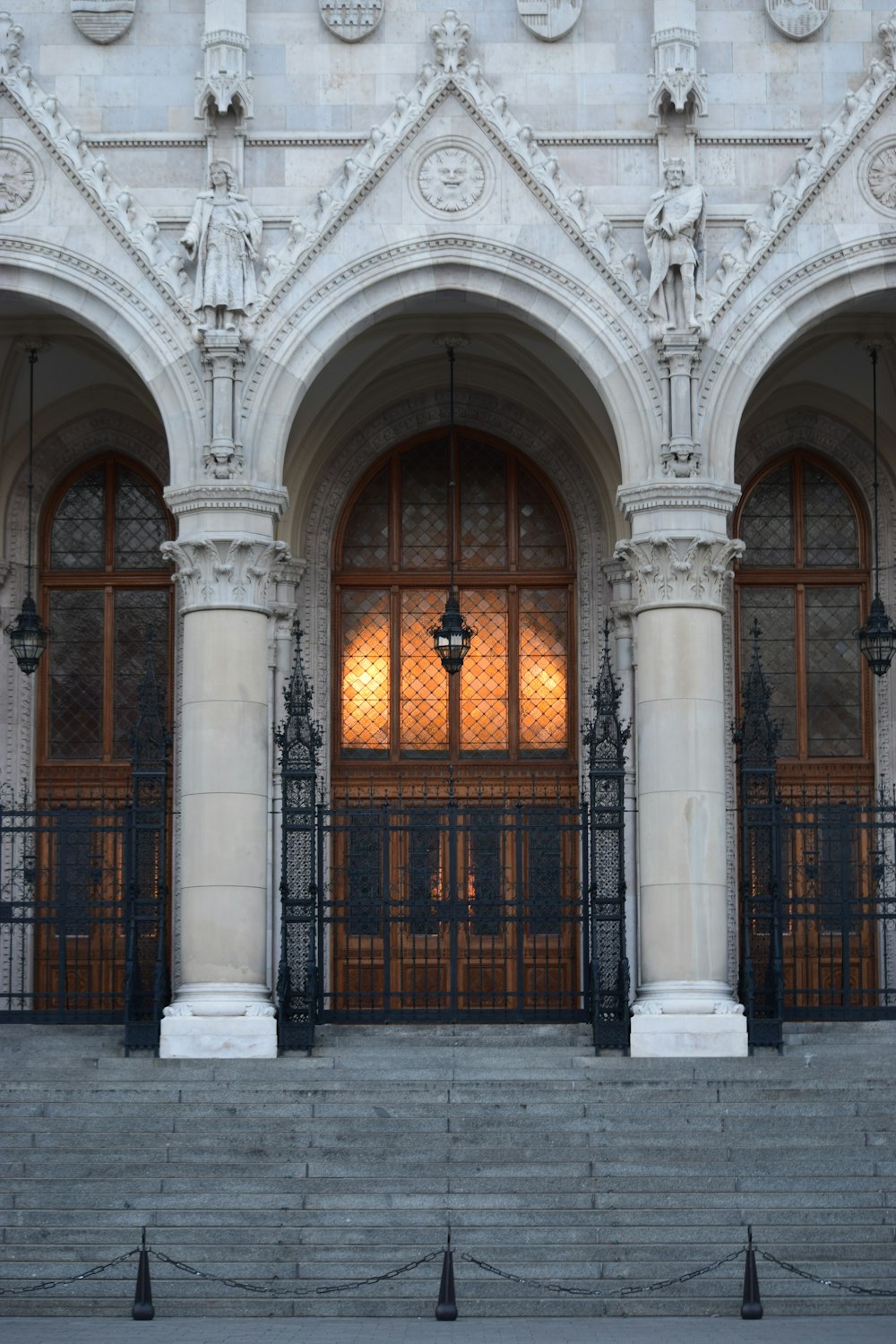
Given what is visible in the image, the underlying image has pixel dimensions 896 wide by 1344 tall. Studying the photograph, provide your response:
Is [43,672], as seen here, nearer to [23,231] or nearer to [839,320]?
[23,231]

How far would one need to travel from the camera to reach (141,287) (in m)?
24.0

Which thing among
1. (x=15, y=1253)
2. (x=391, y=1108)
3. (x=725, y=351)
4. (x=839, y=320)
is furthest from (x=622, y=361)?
(x=15, y=1253)

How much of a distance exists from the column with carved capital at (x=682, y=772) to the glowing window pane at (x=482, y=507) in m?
4.54

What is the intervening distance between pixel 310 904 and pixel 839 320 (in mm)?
9450

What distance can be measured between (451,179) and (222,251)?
2.60 meters

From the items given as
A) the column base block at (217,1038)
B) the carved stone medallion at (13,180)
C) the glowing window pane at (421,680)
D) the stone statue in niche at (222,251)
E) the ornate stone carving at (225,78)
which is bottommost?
the column base block at (217,1038)

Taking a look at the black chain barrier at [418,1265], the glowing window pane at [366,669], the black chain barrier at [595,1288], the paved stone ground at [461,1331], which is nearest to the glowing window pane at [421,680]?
the glowing window pane at [366,669]

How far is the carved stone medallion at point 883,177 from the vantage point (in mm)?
24297

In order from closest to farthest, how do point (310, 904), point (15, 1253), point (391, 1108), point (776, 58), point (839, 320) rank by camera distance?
point (15, 1253) → point (391, 1108) → point (310, 904) → point (776, 58) → point (839, 320)

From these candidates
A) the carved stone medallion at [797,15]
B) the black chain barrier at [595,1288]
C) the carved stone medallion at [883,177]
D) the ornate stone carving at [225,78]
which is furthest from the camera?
the carved stone medallion at [797,15]

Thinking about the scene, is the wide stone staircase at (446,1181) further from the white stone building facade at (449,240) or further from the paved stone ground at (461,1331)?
the white stone building facade at (449,240)

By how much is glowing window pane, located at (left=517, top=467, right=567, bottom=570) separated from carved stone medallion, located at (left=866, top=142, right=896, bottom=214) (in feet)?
19.9

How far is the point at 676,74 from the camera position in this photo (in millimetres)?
24031

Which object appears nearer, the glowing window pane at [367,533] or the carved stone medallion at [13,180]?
the carved stone medallion at [13,180]
